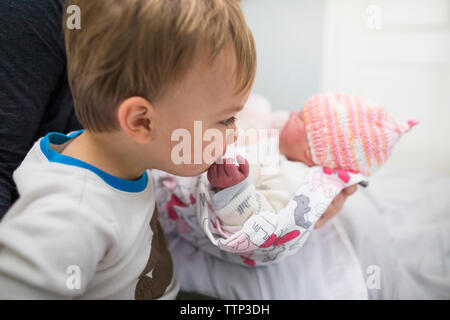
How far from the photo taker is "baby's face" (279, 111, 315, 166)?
96 cm

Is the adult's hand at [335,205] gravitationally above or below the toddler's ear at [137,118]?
below

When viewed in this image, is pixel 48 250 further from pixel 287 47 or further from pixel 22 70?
pixel 287 47

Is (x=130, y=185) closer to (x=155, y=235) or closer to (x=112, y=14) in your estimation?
(x=155, y=235)

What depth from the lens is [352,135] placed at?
0.90 m

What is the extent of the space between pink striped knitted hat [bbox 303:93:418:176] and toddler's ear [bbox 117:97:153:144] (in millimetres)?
523

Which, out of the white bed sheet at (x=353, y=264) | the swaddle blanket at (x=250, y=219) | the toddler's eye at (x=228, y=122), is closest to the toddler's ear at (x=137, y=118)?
the toddler's eye at (x=228, y=122)

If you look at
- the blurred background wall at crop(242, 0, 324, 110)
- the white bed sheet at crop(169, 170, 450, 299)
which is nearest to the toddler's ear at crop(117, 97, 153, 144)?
the white bed sheet at crop(169, 170, 450, 299)

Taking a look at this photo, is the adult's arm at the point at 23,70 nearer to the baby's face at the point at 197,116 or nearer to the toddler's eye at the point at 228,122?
the baby's face at the point at 197,116

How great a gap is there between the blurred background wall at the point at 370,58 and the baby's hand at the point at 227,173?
2.94 feet

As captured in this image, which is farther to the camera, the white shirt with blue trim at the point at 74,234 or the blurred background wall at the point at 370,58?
the blurred background wall at the point at 370,58

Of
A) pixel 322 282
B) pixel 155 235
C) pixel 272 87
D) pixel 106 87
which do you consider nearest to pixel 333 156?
pixel 322 282

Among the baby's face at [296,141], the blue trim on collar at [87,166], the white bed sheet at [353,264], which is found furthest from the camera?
the baby's face at [296,141]

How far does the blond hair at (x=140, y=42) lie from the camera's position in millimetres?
492

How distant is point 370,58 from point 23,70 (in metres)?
1.45
